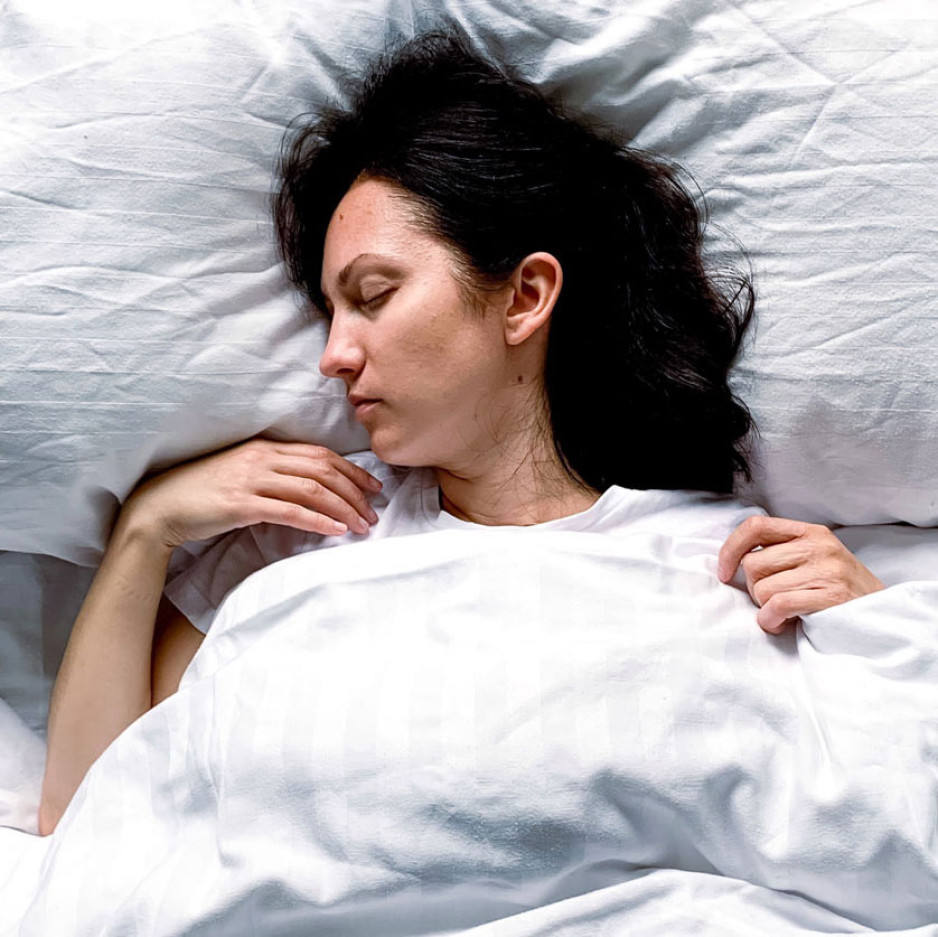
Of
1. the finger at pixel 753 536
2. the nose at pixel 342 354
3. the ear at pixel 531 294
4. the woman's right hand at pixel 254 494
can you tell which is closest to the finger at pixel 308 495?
the woman's right hand at pixel 254 494

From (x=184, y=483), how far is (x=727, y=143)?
24.5 inches

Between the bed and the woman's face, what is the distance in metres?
0.09

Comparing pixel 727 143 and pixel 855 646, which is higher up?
pixel 727 143

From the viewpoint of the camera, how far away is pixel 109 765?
100cm

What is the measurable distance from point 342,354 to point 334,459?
0.13 m

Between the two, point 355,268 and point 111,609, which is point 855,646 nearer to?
point 355,268

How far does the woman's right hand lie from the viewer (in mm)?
1078

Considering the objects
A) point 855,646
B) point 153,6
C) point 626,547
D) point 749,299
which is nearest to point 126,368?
point 153,6

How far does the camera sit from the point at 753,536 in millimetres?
985

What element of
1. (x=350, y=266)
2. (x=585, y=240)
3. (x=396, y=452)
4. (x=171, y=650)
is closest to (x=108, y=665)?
(x=171, y=650)

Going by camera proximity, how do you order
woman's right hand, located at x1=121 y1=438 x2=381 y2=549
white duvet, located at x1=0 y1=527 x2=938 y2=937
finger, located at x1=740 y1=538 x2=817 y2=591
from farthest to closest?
1. woman's right hand, located at x1=121 y1=438 x2=381 y2=549
2. finger, located at x1=740 y1=538 x2=817 y2=591
3. white duvet, located at x1=0 y1=527 x2=938 y2=937

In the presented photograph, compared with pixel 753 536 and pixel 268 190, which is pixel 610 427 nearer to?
pixel 753 536

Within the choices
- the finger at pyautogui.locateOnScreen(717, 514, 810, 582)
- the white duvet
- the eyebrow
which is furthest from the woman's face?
the finger at pyautogui.locateOnScreen(717, 514, 810, 582)

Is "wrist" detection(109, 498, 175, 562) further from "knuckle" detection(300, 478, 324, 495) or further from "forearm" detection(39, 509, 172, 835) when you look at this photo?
"knuckle" detection(300, 478, 324, 495)
